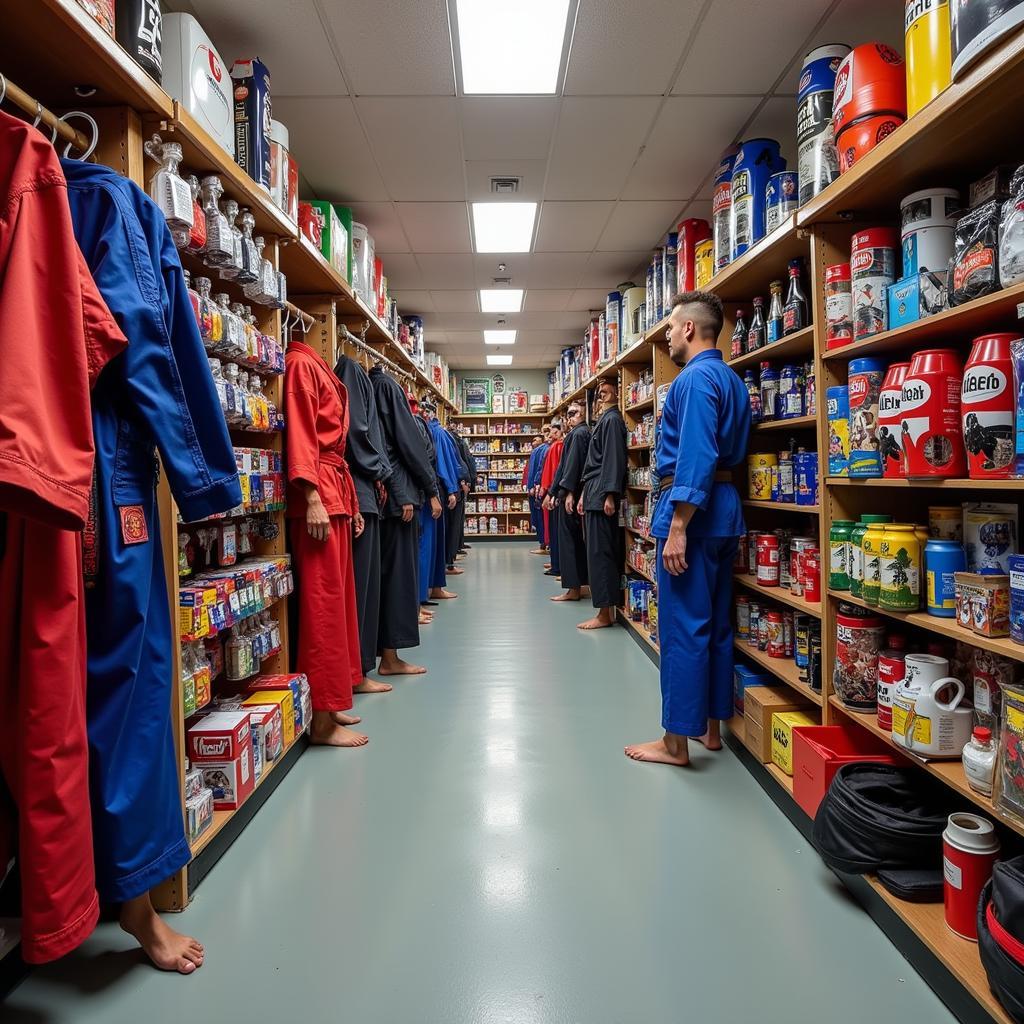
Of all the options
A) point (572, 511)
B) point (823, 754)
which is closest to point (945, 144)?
point (823, 754)

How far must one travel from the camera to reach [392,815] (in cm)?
232

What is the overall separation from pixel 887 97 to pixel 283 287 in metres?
2.26

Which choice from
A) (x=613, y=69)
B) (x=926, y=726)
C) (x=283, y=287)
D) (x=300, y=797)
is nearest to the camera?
(x=926, y=726)

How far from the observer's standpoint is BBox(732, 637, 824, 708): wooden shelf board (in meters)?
2.40

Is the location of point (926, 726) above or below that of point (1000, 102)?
below

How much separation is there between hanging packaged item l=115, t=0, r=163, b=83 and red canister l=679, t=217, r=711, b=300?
290 cm

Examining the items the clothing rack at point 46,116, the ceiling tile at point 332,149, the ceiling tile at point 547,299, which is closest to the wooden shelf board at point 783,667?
the clothing rack at point 46,116

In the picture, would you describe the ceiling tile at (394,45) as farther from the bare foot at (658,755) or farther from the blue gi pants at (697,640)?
the bare foot at (658,755)

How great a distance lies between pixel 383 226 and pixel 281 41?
7.20 feet

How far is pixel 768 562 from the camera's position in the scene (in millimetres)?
2812

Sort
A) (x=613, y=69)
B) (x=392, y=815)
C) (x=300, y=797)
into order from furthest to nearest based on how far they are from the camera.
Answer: (x=613, y=69) → (x=300, y=797) → (x=392, y=815)

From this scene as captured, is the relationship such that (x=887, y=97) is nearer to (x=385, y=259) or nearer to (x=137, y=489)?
(x=137, y=489)

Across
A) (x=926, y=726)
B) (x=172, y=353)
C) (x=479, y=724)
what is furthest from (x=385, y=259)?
(x=926, y=726)

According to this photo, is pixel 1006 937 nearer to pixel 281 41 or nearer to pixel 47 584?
pixel 47 584
